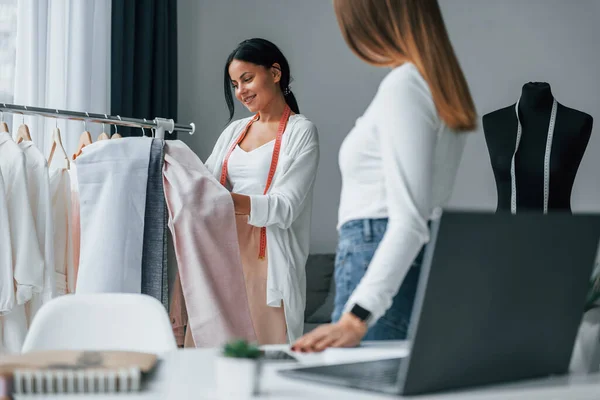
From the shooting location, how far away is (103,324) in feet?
4.82

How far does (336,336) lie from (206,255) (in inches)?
35.3

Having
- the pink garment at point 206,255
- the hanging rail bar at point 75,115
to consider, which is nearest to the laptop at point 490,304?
the pink garment at point 206,255

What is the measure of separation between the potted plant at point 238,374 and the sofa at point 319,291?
2.62 metres

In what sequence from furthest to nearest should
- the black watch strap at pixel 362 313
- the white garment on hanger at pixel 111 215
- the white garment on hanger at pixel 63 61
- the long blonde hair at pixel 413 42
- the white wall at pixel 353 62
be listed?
the white wall at pixel 353 62 < the white garment on hanger at pixel 63 61 < the white garment on hanger at pixel 111 215 < the long blonde hair at pixel 413 42 < the black watch strap at pixel 362 313

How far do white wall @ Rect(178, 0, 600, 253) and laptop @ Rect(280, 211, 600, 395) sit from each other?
320cm

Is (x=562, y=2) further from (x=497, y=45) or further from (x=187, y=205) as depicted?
(x=187, y=205)

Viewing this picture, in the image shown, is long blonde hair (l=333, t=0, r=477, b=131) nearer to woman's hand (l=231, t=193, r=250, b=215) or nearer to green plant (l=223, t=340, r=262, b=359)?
green plant (l=223, t=340, r=262, b=359)

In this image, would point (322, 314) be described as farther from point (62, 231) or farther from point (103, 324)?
point (103, 324)

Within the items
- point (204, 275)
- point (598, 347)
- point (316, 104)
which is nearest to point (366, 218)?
point (598, 347)

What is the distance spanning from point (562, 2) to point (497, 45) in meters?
0.41

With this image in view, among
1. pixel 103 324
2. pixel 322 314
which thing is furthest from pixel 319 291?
pixel 103 324

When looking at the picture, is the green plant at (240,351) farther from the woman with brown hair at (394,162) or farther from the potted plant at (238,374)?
the woman with brown hair at (394,162)

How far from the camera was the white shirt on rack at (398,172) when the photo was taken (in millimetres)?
1069

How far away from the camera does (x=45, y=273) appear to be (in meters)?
1.95
